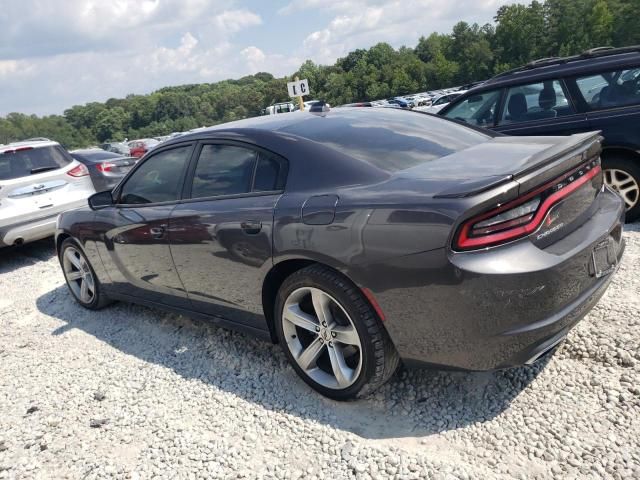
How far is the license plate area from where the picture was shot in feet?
8.08

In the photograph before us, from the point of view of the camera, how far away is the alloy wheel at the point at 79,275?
4.77m

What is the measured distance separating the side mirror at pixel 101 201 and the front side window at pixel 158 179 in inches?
7.4

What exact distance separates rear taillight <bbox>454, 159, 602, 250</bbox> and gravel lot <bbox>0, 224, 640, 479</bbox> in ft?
3.07

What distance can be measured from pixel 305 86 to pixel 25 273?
28.1ft

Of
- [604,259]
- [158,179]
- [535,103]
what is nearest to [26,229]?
[158,179]

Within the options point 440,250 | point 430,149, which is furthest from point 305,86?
point 440,250

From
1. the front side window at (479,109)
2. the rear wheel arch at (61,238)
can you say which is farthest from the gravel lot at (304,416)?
the front side window at (479,109)

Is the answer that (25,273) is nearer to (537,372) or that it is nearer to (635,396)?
(537,372)

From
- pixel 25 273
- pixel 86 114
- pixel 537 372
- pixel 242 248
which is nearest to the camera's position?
pixel 537 372

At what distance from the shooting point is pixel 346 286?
2529 mm

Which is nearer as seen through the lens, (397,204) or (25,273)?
(397,204)

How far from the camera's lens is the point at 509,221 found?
221 centimetres

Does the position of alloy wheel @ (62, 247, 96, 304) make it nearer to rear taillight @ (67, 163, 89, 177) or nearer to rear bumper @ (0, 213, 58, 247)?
rear bumper @ (0, 213, 58, 247)

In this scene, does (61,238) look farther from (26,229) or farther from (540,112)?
(540,112)
